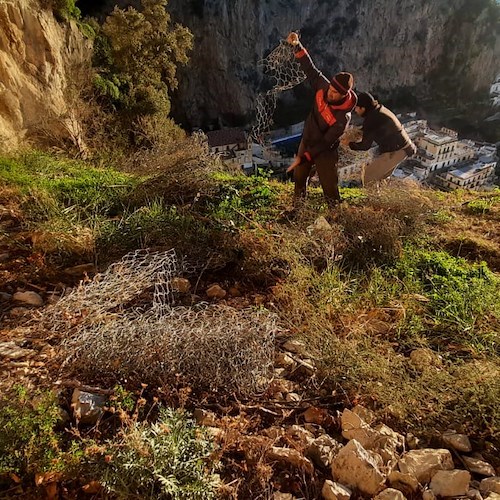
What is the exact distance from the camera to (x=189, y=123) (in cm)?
1942

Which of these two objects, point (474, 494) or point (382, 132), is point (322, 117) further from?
point (474, 494)

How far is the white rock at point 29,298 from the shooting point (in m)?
2.22

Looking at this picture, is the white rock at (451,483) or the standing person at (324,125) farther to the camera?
the standing person at (324,125)

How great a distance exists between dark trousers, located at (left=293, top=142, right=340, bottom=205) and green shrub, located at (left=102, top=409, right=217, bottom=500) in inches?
118

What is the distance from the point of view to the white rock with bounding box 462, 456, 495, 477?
58.2 inches

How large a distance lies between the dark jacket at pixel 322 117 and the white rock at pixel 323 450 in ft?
9.37

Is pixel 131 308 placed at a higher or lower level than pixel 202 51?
lower

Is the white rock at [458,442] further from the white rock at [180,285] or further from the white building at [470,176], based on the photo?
the white building at [470,176]

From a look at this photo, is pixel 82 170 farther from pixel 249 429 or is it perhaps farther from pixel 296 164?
pixel 249 429

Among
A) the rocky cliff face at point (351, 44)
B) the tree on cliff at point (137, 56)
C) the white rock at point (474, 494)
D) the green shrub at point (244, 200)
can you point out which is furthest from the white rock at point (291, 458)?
the rocky cliff face at point (351, 44)

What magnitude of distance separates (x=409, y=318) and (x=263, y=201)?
6.63 feet

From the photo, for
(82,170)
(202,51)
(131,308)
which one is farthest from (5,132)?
(202,51)

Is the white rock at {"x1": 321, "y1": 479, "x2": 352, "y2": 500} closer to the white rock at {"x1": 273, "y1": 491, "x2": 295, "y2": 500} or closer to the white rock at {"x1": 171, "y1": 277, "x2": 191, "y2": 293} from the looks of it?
the white rock at {"x1": 273, "y1": 491, "x2": 295, "y2": 500}

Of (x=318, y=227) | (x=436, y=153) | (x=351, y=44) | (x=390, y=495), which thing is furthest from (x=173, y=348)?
(x=351, y=44)
